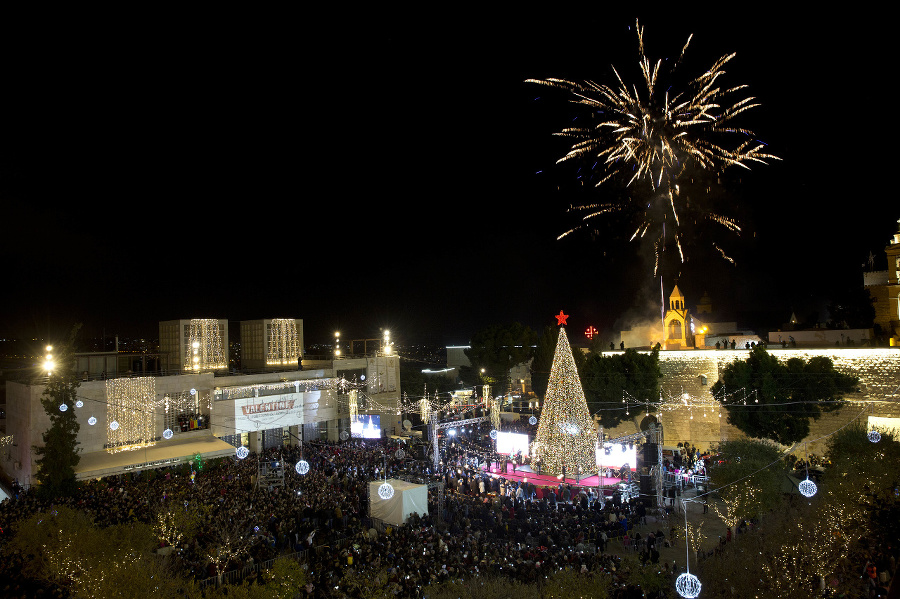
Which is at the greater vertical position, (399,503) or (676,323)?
(676,323)

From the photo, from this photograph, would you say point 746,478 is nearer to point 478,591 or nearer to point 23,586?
point 478,591

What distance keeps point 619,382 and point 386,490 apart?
13916 mm

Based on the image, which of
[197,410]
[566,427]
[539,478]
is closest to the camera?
[566,427]

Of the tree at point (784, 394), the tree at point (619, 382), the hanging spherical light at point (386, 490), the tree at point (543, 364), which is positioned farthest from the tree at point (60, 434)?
the tree at point (784, 394)

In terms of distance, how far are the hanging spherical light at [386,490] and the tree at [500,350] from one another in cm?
2256

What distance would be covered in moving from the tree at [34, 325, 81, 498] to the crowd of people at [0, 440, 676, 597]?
493mm

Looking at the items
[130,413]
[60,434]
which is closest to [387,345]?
[130,413]

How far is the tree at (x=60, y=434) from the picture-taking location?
15.7 metres

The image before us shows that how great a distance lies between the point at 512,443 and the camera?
840 inches

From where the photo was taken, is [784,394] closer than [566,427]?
No

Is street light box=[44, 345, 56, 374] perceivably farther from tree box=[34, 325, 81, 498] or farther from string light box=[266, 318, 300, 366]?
string light box=[266, 318, 300, 366]

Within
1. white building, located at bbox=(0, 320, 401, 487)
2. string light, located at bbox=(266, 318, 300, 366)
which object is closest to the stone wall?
white building, located at bbox=(0, 320, 401, 487)

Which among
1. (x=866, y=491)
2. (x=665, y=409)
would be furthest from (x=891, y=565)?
(x=665, y=409)

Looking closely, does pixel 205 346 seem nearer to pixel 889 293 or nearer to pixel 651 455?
pixel 651 455
